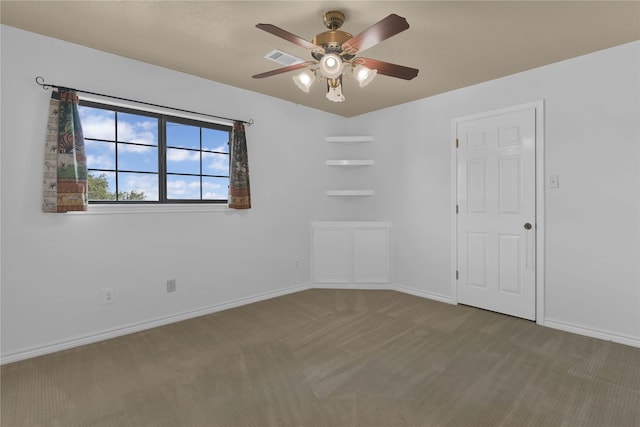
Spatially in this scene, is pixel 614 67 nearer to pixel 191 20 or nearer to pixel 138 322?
pixel 191 20

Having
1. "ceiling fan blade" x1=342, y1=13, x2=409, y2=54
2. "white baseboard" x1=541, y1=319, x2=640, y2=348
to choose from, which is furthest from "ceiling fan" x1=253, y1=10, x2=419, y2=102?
"white baseboard" x1=541, y1=319, x2=640, y2=348

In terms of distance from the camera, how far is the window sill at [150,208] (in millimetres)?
2824

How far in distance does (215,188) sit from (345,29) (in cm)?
218

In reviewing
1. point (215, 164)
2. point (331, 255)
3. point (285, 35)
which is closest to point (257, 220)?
point (215, 164)

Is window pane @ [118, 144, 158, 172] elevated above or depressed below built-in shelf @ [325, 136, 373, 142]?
below

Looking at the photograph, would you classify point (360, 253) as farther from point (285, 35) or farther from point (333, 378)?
point (285, 35)

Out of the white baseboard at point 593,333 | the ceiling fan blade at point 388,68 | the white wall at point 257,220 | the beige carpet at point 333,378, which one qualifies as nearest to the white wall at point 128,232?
the white wall at point 257,220

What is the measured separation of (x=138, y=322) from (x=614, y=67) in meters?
4.78

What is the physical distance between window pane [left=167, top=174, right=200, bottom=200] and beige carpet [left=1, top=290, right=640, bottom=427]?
1.30 meters

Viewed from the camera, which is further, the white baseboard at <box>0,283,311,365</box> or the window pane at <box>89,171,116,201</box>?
the window pane at <box>89,171,116,201</box>

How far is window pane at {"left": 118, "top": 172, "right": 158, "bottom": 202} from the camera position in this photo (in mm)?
3021

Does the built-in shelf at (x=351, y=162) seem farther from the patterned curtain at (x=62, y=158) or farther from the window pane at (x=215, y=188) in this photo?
the patterned curtain at (x=62, y=158)

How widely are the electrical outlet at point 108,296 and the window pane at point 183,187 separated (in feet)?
3.31

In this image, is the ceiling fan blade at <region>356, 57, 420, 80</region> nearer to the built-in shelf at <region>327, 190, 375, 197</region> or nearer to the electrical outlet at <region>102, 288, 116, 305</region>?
the built-in shelf at <region>327, 190, 375, 197</region>
